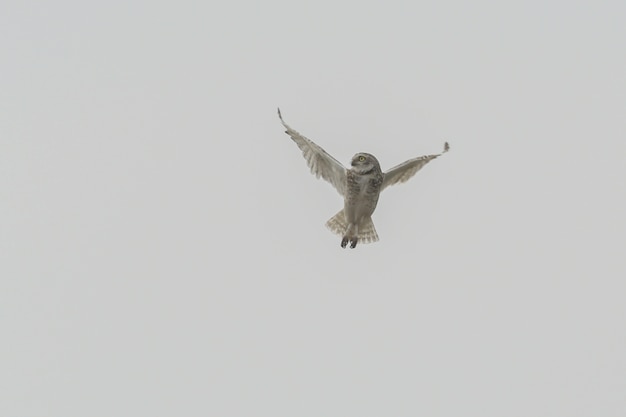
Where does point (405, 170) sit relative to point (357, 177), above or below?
above

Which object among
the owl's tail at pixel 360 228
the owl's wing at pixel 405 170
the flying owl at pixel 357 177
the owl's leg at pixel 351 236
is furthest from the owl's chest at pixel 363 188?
the owl's leg at pixel 351 236

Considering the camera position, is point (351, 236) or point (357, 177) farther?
point (351, 236)

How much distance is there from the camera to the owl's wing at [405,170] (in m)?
16.8

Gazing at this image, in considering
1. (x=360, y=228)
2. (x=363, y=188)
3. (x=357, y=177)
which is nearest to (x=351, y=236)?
(x=360, y=228)

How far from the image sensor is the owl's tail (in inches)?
703

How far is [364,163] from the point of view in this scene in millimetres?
16656

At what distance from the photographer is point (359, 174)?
1669 centimetres

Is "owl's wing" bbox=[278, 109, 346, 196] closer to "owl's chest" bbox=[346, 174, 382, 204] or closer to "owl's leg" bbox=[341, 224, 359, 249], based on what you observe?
"owl's chest" bbox=[346, 174, 382, 204]

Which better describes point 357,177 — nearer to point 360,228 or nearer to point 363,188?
point 363,188

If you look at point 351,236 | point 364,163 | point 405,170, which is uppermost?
point 405,170

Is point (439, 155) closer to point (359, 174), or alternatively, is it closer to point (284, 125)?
point (359, 174)

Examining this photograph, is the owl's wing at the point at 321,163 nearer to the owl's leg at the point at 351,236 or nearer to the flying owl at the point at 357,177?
the flying owl at the point at 357,177

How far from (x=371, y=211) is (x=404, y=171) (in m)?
0.87

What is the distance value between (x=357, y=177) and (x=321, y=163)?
88 centimetres
